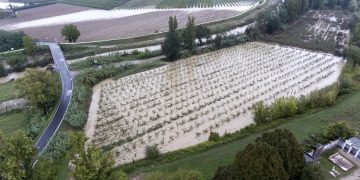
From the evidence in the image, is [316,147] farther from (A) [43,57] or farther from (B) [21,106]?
(A) [43,57]

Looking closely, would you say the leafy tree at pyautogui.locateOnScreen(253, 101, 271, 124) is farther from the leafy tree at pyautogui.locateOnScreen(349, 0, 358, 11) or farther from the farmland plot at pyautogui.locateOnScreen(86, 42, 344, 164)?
the leafy tree at pyautogui.locateOnScreen(349, 0, 358, 11)

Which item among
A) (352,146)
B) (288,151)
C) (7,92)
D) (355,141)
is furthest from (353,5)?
(7,92)

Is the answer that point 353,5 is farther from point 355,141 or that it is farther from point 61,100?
point 61,100

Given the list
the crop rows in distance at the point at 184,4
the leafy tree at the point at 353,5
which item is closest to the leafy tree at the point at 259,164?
the crop rows in distance at the point at 184,4

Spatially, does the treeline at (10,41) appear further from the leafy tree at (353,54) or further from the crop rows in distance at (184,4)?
the leafy tree at (353,54)

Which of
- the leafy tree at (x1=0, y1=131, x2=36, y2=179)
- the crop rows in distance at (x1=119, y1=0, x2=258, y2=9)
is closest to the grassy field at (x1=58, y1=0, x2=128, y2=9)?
the crop rows in distance at (x1=119, y1=0, x2=258, y2=9)
